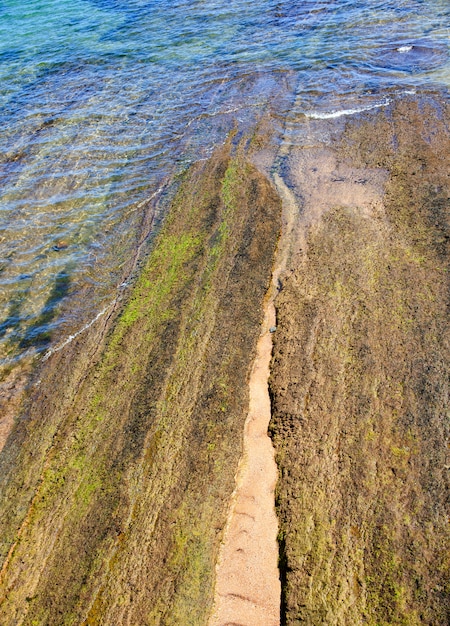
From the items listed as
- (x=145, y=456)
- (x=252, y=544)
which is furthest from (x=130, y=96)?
(x=252, y=544)

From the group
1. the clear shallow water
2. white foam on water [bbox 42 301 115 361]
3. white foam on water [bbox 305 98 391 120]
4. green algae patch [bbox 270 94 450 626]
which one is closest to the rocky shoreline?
green algae patch [bbox 270 94 450 626]

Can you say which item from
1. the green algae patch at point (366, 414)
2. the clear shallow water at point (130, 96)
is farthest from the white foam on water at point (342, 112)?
the green algae patch at point (366, 414)

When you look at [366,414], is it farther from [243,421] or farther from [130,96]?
[130,96]

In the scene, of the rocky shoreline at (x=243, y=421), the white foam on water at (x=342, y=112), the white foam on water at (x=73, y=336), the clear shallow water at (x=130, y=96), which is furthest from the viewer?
the white foam on water at (x=342, y=112)

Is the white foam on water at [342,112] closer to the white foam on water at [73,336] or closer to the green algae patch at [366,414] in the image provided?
the green algae patch at [366,414]

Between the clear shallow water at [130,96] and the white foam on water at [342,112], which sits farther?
the white foam on water at [342,112]

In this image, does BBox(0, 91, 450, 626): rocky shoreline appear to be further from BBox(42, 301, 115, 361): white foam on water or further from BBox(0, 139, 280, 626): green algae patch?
BBox(42, 301, 115, 361): white foam on water

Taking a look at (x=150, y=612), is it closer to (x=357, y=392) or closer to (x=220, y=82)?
(x=357, y=392)
